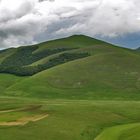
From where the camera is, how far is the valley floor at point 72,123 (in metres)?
65.1

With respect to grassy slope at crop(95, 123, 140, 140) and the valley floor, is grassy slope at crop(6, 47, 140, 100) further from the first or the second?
grassy slope at crop(95, 123, 140, 140)

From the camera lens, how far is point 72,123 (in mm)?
75000

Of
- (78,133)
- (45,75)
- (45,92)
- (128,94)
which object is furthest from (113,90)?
(78,133)

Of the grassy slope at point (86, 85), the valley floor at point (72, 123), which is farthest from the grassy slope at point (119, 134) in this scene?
the grassy slope at point (86, 85)

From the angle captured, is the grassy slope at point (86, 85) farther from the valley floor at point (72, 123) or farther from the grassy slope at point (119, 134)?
the grassy slope at point (119, 134)

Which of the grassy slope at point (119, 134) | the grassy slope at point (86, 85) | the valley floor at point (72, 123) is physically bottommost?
the grassy slope at point (119, 134)

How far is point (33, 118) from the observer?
263 ft

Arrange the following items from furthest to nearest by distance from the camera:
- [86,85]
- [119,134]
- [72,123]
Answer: [86,85], [72,123], [119,134]

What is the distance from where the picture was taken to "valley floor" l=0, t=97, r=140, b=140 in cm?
6506

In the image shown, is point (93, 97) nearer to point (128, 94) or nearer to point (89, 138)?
point (128, 94)

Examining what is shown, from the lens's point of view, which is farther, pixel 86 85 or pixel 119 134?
pixel 86 85

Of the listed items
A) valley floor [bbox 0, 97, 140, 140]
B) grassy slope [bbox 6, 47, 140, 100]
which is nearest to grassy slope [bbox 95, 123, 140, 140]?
valley floor [bbox 0, 97, 140, 140]

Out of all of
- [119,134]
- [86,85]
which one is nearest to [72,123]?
[119,134]

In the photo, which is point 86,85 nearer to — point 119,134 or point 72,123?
point 72,123
